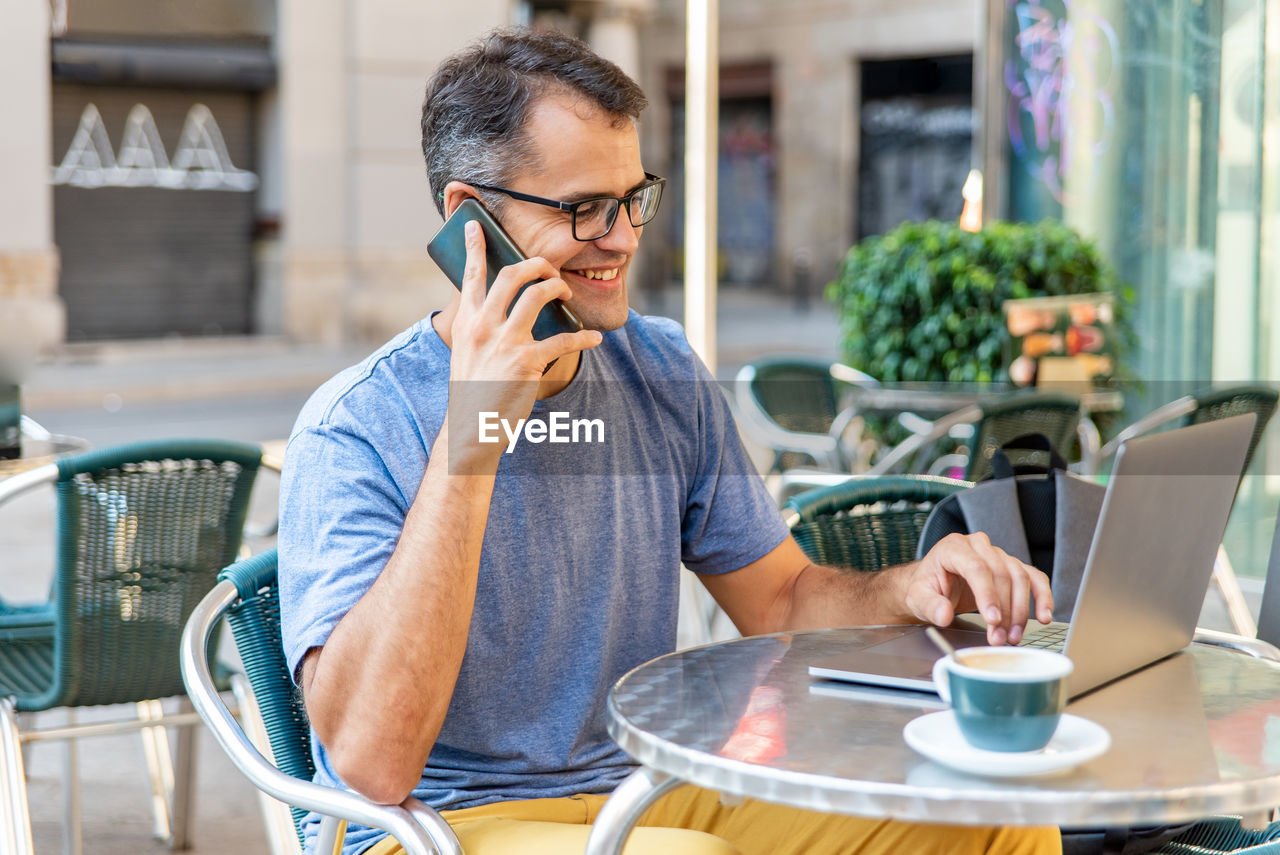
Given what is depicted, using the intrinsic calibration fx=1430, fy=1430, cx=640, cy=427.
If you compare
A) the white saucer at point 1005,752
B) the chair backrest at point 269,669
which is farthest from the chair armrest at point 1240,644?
the chair backrest at point 269,669

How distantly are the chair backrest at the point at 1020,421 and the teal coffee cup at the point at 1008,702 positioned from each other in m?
2.54

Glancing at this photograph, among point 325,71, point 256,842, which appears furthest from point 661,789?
point 325,71

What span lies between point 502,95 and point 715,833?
0.95m

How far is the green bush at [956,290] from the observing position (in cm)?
533

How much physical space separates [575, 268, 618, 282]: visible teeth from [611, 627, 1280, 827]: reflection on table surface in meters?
0.48

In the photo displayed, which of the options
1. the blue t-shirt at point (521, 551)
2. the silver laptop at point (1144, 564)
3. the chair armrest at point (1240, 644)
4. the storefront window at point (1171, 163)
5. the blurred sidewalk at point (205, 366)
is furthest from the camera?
the blurred sidewalk at point (205, 366)

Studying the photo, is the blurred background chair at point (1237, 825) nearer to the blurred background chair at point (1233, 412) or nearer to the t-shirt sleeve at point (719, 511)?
the t-shirt sleeve at point (719, 511)

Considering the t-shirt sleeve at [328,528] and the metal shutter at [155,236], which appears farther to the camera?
the metal shutter at [155,236]

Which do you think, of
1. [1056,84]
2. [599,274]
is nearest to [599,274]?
[599,274]

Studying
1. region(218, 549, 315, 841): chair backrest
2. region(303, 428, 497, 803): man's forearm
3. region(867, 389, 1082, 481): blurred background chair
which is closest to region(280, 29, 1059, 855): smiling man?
region(303, 428, 497, 803): man's forearm

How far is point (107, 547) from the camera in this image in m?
2.74

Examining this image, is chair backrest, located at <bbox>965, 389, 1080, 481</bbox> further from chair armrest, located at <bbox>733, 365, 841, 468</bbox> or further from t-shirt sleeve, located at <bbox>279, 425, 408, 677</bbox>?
t-shirt sleeve, located at <bbox>279, 425, 408, 677</bbox>

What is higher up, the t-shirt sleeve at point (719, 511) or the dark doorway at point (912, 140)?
the dark doorway at point (912, 140)

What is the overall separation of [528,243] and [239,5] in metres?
14.5
